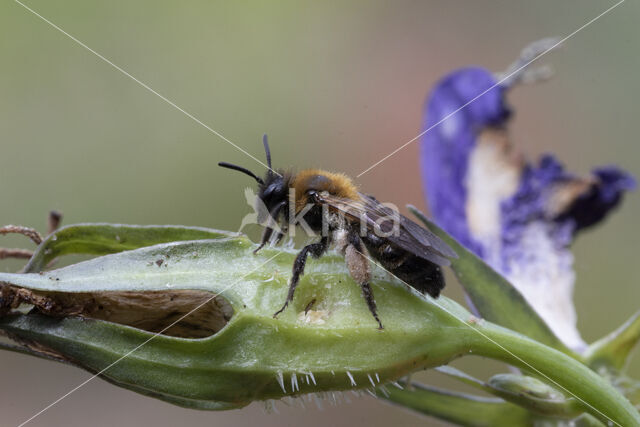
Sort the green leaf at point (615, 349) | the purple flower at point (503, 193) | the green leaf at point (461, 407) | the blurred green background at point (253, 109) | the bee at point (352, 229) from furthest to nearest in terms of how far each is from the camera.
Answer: the blurred green background at point (253, 109), the purple flower at point (503, 193), the green leaf at point (615, 349), the green leaf at point (461, 407), the bee at point (352, 229)

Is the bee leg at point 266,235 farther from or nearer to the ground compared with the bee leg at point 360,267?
farther from the ground

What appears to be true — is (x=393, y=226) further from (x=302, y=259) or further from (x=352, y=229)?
(x=302, y=259)

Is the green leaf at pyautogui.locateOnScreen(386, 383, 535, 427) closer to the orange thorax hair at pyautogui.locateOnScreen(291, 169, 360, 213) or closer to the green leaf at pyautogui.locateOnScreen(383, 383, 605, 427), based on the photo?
the green leaf at pyautogui.locateOnScreen(383, 383, 605, 427)

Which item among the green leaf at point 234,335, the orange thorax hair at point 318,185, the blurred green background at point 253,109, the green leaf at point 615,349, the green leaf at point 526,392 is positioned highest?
the blurred green background at point 253,109

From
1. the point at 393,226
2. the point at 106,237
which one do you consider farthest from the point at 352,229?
the point at 106,237

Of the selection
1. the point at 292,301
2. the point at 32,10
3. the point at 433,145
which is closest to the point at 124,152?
the point at 32,10

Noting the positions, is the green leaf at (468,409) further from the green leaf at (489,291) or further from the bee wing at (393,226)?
the bee wing at (393,226)

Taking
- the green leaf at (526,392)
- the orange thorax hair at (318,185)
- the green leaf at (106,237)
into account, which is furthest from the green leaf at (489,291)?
the green leaf at (106,237)

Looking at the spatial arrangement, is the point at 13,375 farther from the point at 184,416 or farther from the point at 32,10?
the point at 32,10
